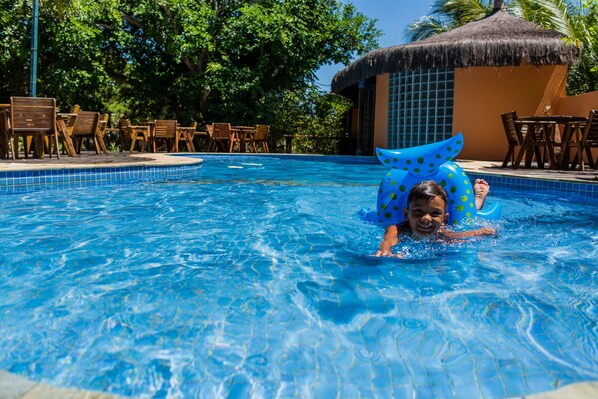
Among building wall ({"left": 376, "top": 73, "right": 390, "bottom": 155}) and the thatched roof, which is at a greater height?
the thatched roof

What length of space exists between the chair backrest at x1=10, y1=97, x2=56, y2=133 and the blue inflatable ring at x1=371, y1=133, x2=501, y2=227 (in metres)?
6.00

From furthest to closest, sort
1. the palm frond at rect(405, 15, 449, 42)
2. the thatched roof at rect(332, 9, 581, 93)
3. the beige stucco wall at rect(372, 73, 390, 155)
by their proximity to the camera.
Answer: the palm frond at rect(405, 15, 449, 42) < the beige stucco wall at rect(372, 73, 390, 155) < the thatched roof at rect(332, 9, 581, 93)

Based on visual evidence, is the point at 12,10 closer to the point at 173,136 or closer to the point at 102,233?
the point at 173,136

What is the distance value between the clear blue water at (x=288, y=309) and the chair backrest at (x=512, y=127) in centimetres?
425

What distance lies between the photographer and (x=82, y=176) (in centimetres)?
720

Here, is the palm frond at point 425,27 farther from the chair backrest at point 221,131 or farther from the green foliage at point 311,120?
the chair backrest at point 221,131

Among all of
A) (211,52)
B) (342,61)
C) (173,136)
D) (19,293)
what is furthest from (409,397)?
(342,61)

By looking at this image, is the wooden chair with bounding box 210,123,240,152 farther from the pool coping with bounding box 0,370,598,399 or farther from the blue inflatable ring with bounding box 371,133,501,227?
the pool coping with bounding box 0,370,598,399

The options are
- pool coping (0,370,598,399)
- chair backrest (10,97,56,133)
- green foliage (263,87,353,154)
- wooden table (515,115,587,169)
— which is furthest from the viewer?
green foliage (263,87,353,154)

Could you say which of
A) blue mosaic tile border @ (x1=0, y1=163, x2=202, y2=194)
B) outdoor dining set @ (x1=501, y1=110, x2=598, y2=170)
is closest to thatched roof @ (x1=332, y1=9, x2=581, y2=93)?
outdoor dining set @ (x1=501, y1=110, x2=598, y2=170)

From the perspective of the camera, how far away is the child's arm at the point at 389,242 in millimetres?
3112

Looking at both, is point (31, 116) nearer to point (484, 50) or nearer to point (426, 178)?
point (426, 178)

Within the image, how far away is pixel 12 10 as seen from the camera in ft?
49.4

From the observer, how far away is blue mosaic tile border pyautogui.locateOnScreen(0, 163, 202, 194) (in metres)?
6.41
